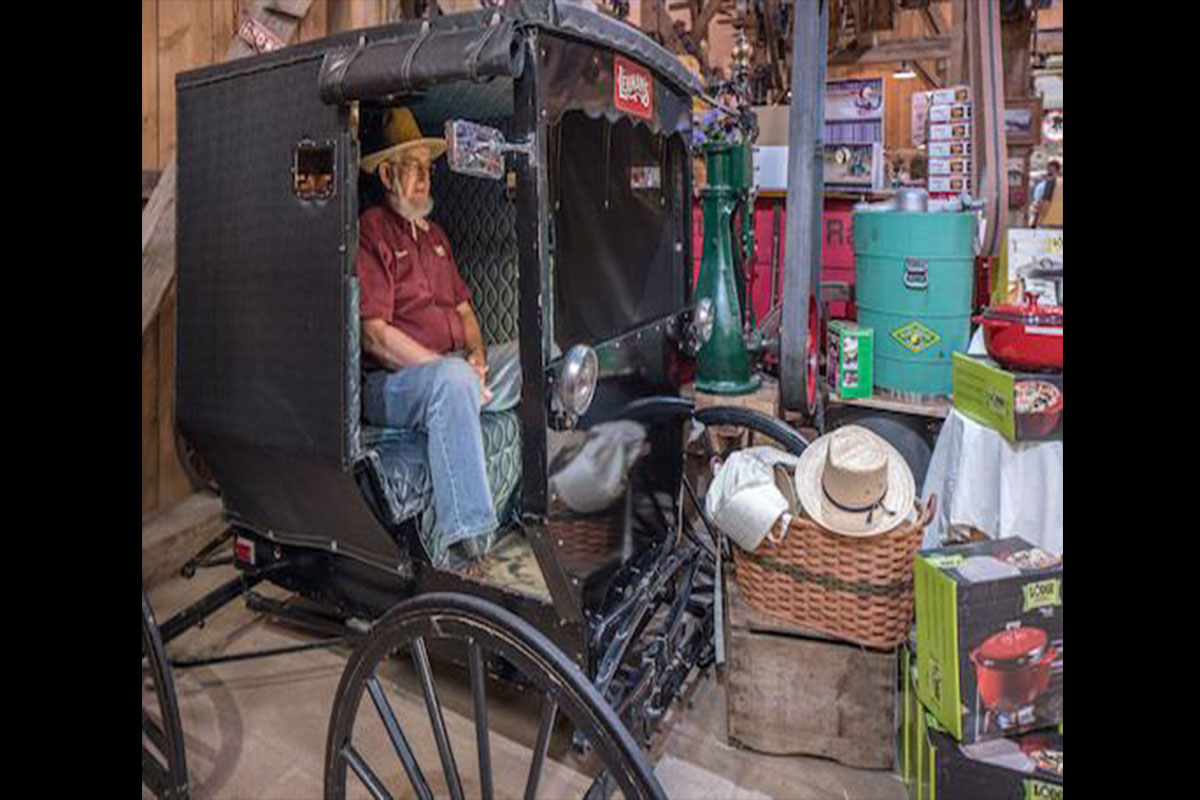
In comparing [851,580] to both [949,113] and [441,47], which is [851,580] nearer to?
[441,47]

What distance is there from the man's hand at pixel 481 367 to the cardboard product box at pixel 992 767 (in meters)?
1.51

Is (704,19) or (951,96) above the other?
(704,19)

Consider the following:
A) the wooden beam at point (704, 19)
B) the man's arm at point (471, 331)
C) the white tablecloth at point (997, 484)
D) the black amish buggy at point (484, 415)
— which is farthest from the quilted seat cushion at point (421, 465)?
the wooden beam at point (704, 19)

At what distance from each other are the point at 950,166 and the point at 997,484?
1883mm

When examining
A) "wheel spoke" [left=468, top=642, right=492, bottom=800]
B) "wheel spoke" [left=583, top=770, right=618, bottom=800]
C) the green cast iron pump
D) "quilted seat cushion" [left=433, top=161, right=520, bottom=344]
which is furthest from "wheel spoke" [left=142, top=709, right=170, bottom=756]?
the green cast iron pump

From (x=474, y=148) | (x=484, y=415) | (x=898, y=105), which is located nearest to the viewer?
(x=474, y=148)

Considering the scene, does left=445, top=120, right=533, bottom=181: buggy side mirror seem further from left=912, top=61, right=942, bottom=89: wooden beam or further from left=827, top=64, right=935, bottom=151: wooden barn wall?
left=827, top=64, right=935, bottom=151: wooden barn wall

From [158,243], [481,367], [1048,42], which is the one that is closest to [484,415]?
[481,367]

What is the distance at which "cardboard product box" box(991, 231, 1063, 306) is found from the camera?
10.5ft

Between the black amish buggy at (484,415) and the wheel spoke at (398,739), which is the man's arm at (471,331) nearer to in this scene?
the black amish buggy at (484,415)

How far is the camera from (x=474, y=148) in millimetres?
1663

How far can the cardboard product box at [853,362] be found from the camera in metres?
3.69

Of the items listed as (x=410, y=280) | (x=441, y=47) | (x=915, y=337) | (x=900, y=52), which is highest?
(x=900, y=52)
